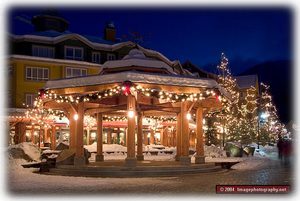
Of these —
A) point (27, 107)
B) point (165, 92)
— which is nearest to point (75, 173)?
point (165, 92)

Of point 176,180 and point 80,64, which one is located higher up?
point 80,64

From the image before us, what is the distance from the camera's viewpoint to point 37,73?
148 ft

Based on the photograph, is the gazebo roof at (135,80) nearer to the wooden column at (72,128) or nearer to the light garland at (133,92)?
the light garland at (133,92)

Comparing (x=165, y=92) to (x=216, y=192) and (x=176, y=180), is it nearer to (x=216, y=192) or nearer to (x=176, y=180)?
(x=176, y=180)

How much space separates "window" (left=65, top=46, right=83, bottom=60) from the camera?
46.6 metres

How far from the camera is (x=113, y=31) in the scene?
55.8 metres

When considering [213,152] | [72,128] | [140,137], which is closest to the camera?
[72,128]

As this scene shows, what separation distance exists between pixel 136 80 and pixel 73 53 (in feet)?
101

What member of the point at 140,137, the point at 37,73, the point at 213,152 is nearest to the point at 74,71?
the point at 37,73

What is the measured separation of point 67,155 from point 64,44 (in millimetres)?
27914

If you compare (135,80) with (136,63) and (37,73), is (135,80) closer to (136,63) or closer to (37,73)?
(136,63)

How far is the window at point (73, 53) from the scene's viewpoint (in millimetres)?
46562

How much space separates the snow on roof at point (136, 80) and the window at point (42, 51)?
26672mm

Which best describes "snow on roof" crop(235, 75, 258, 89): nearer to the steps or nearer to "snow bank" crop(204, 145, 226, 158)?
"snow bank" crop(204, 145, 226, 158)
